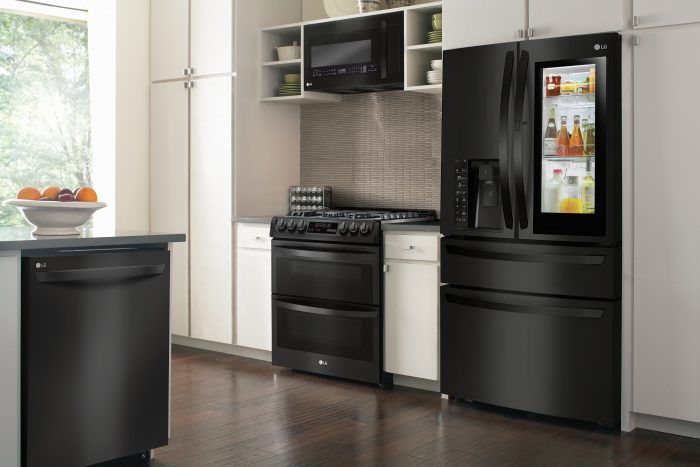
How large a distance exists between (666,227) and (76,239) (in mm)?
2374

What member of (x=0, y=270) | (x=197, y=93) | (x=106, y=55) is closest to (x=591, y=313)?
(x=0, y=270)

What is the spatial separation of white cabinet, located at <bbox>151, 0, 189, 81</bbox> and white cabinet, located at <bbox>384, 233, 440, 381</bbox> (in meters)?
2.03

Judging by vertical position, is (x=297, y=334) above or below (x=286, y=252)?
below

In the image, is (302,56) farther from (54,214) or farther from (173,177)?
(54,214)

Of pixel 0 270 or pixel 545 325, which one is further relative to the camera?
pixel 545 325

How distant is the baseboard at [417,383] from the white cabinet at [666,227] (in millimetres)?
1107

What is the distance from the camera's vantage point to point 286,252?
495 centimetres

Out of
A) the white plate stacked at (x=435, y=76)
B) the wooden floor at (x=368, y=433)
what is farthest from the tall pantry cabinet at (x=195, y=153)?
the white plate stacked at (x=435, y=76)

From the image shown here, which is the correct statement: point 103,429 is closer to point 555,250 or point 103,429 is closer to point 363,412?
point 363,412

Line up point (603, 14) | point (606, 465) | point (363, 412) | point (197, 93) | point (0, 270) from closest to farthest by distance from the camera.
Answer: point (0, 270), point (606, 465), point (603, 14), point (363, 412), point (197, 93)

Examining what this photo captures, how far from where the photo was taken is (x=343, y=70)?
16.5 feet

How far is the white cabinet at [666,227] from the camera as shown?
3.56 m

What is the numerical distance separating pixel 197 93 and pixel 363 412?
2.47 meters

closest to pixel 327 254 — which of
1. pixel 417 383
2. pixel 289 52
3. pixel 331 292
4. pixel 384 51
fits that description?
pixel 331 292
